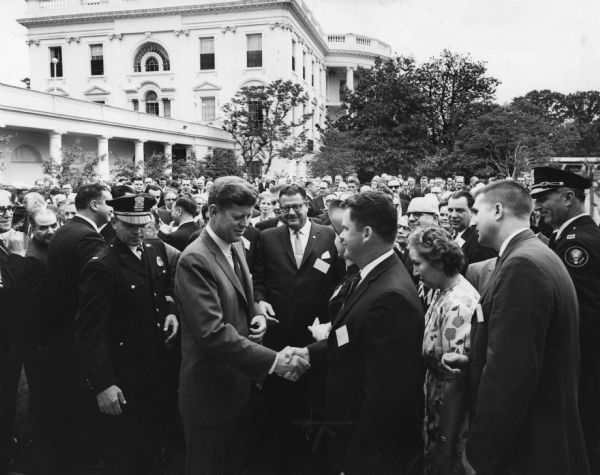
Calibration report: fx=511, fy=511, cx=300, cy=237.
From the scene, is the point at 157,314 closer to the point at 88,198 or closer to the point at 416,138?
the point at 88,198

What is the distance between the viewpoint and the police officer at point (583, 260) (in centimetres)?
360

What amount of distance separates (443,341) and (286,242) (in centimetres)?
217

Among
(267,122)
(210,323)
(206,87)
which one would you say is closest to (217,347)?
(210,323)

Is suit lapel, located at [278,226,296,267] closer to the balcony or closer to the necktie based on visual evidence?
the necktie

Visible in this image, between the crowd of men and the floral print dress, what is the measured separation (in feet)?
0.52

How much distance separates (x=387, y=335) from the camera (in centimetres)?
255

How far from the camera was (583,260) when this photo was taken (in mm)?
3643

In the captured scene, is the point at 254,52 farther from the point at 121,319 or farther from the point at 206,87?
the point at 121,319

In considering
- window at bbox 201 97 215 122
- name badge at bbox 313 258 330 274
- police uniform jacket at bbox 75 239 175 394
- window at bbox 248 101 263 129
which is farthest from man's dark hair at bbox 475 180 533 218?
window at bbox 201 97 215 122

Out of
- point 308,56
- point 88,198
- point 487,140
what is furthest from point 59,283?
point 308,56

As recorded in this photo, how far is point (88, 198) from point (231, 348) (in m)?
2.49

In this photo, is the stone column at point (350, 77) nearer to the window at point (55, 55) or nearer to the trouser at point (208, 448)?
the window at point (55, 55)

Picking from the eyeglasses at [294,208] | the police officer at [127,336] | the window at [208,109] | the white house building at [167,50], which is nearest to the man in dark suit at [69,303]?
the police officer at [127,336]

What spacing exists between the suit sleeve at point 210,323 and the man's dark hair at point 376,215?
91 centimetres
